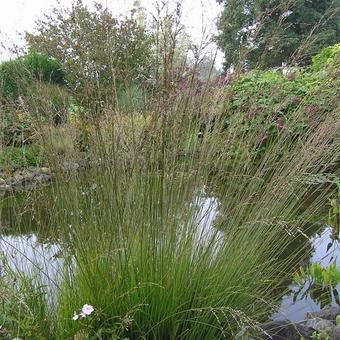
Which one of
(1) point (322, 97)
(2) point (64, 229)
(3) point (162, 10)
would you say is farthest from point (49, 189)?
(1) point (322, 97)

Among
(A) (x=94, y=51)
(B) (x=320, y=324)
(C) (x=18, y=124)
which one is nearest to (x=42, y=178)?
(C) (x=18, y=124)

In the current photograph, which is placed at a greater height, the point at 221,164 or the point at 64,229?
the point at 221,164

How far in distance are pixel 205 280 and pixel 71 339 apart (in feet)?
1.68

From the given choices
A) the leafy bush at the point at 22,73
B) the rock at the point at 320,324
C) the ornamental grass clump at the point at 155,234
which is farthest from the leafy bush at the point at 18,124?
the rock at the point at 320,324

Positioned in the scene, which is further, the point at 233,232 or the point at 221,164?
the point at 221,164

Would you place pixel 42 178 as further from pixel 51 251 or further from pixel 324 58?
pixel 324 58

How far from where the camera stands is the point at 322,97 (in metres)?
2.05

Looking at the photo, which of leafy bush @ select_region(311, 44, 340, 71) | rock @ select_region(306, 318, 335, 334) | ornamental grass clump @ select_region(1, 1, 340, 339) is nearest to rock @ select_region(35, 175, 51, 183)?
ornamental grass clump @ select_region(1, 1, 340, 339)

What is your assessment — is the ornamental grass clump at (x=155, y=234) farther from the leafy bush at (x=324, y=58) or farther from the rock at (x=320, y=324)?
the leafy bush at (x=324, y=58)

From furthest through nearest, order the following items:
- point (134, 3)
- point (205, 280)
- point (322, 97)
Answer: point (322, 97) → point (134, 3) → point (205, 280)

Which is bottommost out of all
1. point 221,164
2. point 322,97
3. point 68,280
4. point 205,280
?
point 68,280

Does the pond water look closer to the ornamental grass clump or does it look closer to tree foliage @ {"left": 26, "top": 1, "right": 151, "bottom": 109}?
the ornamental grass clump

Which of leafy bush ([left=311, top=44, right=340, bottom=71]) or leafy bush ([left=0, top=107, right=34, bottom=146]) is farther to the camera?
leafy bush ([left=311, top=44, right=340, bottom=71])

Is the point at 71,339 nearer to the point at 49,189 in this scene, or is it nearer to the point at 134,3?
the point at 49,189
